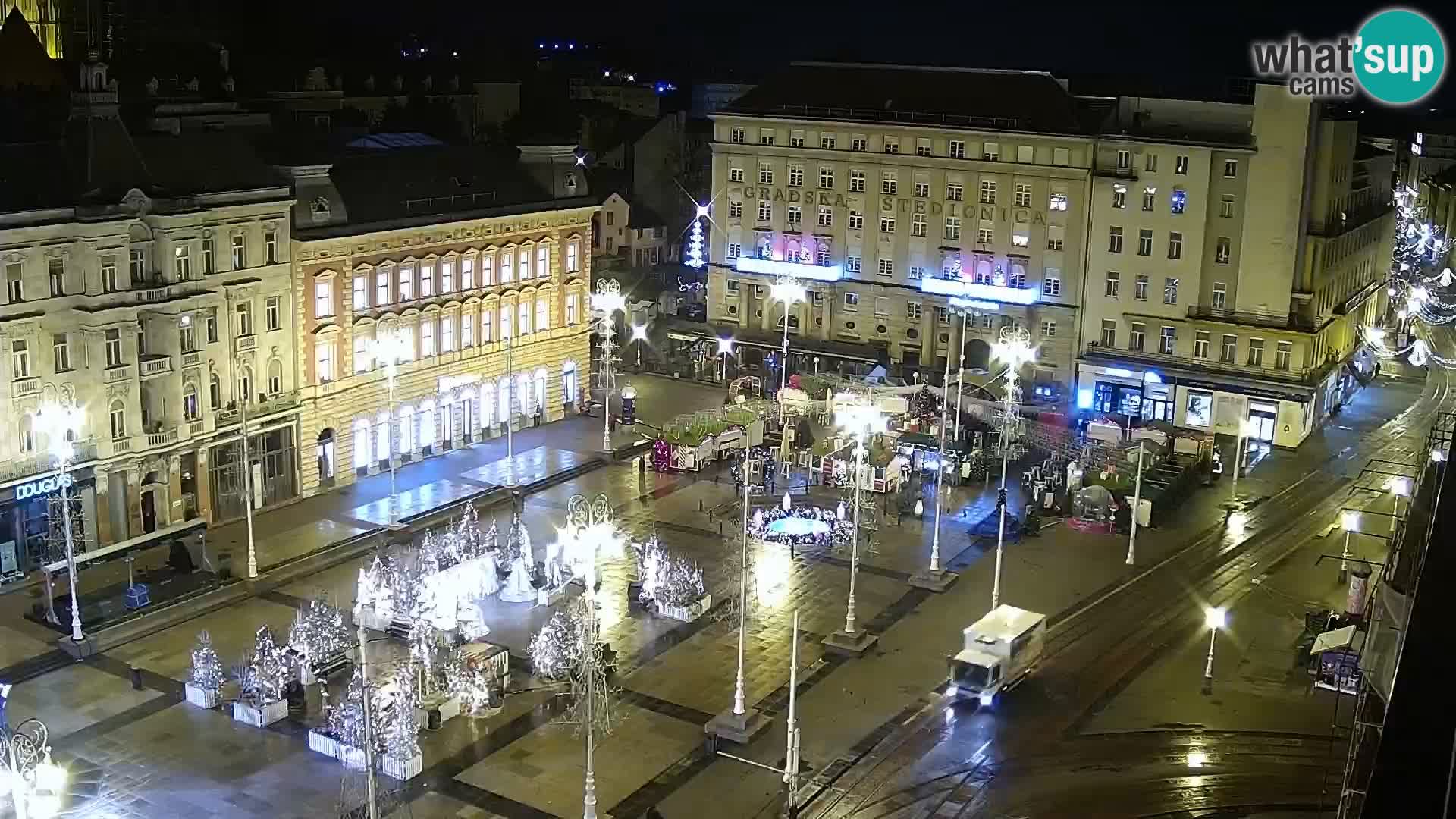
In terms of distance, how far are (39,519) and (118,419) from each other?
A: 4.66 meters

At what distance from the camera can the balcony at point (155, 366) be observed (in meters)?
56.0

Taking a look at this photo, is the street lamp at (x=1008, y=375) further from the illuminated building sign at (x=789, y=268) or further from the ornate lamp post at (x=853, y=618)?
the illuminated building sign at (x=789, y=268)

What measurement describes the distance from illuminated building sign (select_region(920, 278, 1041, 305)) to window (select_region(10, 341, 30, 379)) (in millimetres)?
52408

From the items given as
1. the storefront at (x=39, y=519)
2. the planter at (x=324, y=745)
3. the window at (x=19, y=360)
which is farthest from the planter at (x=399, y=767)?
the window at (x=19, y=360)

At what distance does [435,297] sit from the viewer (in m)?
70.6

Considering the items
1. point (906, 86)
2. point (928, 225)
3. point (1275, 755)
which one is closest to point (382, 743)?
point (1275, 755)

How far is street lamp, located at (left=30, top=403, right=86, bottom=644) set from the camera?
1850 inches

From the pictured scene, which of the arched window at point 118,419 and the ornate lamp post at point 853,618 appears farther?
the arched window at point 118,419

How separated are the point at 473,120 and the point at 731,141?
40083 mm

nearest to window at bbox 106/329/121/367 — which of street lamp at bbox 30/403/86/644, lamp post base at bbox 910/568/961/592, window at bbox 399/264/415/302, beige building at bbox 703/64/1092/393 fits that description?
street lamp at bbox 30/403/86/644

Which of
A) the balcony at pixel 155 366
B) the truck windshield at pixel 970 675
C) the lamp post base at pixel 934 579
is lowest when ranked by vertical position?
the lamp post base at pixel 934 579

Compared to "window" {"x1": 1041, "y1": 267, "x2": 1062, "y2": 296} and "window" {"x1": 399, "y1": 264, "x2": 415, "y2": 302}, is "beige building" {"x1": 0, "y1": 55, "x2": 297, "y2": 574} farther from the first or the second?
"window" {"x1": 1041, "y1": 267, "x2": 1062, "y2": 296}

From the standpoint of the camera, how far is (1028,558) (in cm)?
5997

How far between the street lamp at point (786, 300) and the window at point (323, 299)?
76.2 feet
